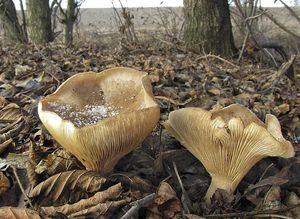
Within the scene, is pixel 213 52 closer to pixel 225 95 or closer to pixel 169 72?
pixel 169 72

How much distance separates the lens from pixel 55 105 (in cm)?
170

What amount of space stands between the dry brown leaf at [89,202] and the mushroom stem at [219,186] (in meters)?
0.38

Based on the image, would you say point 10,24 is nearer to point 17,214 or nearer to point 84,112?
point 84,112

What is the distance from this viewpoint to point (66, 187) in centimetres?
153

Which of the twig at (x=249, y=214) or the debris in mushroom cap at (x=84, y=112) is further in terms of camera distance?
the debris in mushroom cap at (x=84, y=112)

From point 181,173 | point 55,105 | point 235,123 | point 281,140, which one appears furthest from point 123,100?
point 281,140

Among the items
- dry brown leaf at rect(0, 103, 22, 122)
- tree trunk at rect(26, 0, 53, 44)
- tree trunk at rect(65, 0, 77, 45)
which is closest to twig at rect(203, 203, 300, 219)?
dry brown leaf at rect(0, 103, 22, 122)

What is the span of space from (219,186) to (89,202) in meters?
0.53

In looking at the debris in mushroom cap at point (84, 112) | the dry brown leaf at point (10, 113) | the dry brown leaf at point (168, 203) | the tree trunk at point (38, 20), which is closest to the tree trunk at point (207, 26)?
the tree trunk at point (38, 20)

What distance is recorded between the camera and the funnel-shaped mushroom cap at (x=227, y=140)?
1.45 metres

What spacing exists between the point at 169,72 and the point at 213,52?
3040 mm

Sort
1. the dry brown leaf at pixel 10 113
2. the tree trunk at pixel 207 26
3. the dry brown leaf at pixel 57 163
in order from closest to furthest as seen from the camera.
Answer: the dry brown leaf at pixel 57 163, the dry brown leaf at pixel 10 113, the tree trunk at pixel 207 26

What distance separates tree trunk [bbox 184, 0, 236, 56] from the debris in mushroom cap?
4.45 meters

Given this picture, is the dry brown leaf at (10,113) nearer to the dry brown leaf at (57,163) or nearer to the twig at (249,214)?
the dry brown leaf at (57,163)
